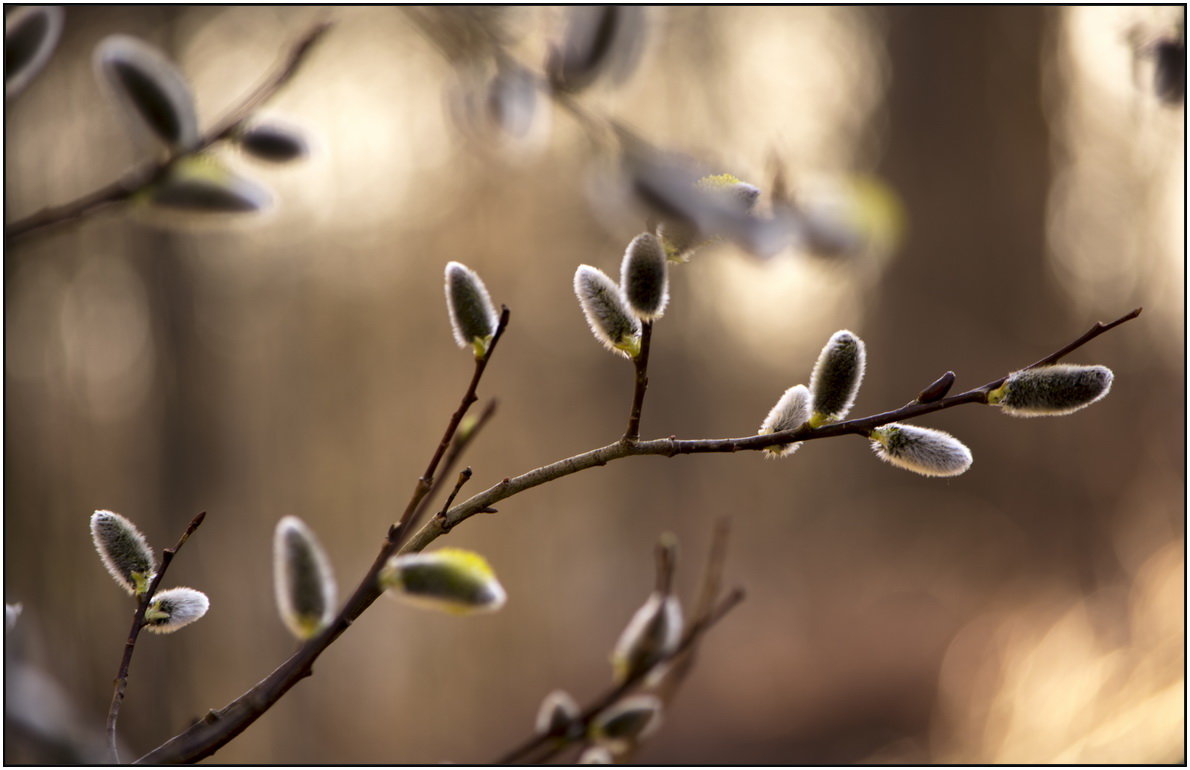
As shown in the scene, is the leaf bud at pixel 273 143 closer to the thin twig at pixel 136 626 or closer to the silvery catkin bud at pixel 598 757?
the thin twig at pixel 136 626

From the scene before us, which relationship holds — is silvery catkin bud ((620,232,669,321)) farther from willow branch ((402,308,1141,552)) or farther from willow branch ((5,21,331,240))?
willow branch ((5,21,331,240))

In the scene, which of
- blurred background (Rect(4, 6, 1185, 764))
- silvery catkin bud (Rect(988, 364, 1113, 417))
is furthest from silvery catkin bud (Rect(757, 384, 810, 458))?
blurred background (Rect(4, 6, 1185, 764))

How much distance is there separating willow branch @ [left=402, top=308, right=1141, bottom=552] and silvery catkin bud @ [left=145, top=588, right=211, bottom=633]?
14 cm

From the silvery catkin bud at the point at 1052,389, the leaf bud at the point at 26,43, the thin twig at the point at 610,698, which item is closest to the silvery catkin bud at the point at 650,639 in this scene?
the thin twig at the point at 610,698

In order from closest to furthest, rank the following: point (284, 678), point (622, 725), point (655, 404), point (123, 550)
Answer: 1. point (284, 678)
2. point (123, 550)
3. point (622, 725)
4. point (655, 404)

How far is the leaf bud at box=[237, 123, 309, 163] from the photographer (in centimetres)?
70

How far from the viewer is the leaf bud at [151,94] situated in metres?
0.62

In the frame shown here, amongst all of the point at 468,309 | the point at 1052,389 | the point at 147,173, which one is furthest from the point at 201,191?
the point at 1052,389

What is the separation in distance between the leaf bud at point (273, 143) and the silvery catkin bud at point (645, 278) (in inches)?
13.2

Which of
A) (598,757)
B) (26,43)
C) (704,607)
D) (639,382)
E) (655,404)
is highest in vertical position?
(655,404)

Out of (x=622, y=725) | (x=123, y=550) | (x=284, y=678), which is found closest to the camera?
(x=284, y=678)

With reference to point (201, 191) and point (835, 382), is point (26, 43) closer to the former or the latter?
point (201, 191)

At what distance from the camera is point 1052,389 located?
521 millimetres

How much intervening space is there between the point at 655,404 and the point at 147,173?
566cm
